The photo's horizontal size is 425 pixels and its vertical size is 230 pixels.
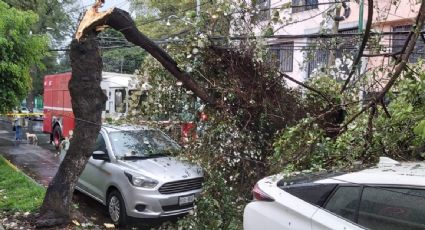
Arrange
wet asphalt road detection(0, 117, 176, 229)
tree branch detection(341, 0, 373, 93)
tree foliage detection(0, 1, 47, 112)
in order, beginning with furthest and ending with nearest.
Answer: tree foliage detection(0, 1, 47, 112)
wet asphalt road detection(0, 117, 176, 229)
tree branch detection(341, 0, 373, 93)

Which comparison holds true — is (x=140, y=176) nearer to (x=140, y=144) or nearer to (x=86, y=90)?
(x=140, y=144)

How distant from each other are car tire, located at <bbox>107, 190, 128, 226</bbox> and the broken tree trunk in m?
0.88

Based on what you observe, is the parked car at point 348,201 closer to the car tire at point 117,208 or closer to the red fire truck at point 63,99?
the car tire at point 117,208

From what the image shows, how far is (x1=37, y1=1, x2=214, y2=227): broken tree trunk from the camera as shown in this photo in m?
6.17

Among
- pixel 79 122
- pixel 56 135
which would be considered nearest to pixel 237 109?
pixel 79 122

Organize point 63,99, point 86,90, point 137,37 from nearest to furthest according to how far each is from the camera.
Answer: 1. point 137,37
2. point 86,90
3. point 63,99

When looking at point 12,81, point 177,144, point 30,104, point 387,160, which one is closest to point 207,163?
point 177,144

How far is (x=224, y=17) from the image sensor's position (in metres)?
6.18

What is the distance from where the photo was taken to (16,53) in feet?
42.0

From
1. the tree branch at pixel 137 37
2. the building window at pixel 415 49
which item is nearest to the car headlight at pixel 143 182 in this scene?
the tree branch at pixel 137 37

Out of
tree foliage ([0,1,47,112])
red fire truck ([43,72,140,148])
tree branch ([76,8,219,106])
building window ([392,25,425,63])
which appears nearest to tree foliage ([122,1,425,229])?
tree branch ([76,8,219,106])

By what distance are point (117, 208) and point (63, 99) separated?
11353 mm

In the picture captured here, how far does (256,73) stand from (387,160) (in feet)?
9.16

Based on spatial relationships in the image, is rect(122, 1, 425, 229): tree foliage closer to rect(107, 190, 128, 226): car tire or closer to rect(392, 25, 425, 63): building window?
rect(392, 25, 425, 63): building window
